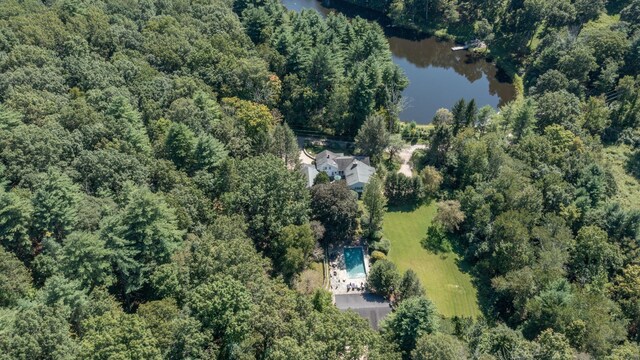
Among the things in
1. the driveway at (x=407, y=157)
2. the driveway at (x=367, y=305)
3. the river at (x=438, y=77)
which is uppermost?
the river at (x=438, y=77)

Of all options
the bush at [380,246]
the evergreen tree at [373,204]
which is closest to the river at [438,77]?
the evergreen tree at [373,204]

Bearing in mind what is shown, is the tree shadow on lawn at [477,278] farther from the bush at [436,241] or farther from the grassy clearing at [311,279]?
the grassy clearing at [311,279]

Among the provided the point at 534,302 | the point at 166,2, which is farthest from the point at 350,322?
the point at 166,2

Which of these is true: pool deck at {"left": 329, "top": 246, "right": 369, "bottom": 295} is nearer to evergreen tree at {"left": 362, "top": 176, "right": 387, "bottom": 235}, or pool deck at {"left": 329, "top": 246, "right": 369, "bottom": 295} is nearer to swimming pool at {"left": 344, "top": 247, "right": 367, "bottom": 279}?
swimming pool at {"left": 344, "top": 247, "right": 367, "bottom": 279}

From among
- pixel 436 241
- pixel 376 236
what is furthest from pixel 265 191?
pixel 436 241

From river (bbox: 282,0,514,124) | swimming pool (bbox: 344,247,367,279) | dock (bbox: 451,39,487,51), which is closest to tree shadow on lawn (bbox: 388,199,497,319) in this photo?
swimming pool (bbox: 344,247,367,279)

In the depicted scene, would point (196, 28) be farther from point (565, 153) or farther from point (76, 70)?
point (565, 153)
